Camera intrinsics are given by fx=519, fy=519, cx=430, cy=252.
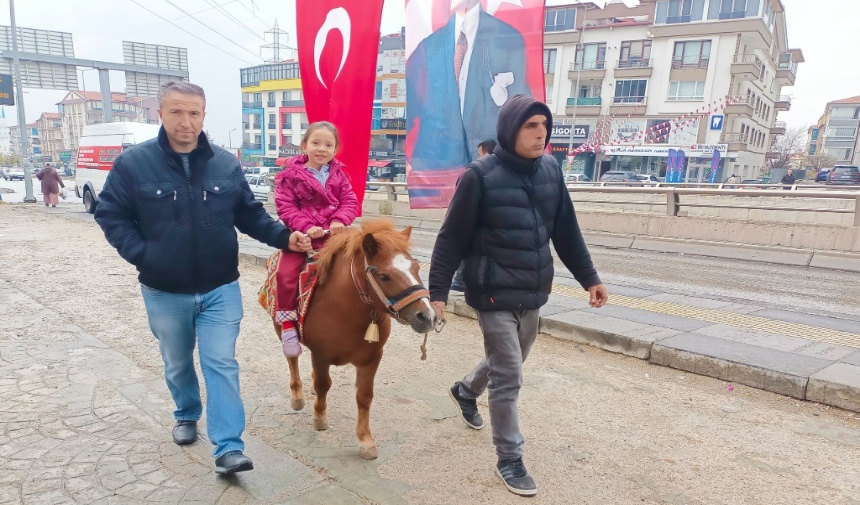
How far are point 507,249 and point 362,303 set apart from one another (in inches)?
35.2

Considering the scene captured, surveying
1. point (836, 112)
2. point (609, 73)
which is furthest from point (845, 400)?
point (836, 112)

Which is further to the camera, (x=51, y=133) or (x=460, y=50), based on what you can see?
(x=51, y=133)

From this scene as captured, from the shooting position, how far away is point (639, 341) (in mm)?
5059

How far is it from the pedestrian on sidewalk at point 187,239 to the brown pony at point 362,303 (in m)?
0.53

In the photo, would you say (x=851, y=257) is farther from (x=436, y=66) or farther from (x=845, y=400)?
(x=436, y=66)

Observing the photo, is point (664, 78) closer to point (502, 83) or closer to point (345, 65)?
point (502, 83)

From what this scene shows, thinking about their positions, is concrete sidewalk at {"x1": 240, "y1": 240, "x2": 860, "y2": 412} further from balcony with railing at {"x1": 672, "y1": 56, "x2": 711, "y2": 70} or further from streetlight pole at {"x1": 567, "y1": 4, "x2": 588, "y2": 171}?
balcony with railing at {"x1": 672, "y1": 56, "x2": 711, "y2": 70}

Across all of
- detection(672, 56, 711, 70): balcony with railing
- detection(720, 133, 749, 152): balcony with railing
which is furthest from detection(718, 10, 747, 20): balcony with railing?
detection(720, 133, 749, 152): balcony with railing

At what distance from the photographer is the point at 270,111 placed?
267ft

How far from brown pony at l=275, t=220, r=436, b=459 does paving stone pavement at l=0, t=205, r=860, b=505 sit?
1.35ft

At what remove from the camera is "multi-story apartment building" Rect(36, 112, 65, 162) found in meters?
117

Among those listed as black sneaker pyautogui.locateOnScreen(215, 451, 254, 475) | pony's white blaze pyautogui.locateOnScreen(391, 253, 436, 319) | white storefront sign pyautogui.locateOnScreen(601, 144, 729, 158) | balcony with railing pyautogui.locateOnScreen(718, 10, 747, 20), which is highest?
balcony with railing pyautogui.locateOnScreen(718, 10, 747, 20)

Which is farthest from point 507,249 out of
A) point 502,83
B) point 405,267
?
point 502,83

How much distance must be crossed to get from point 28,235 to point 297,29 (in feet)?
38.2
